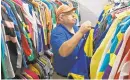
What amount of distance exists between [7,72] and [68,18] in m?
0.59

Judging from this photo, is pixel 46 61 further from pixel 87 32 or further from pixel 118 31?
pixel 118 31

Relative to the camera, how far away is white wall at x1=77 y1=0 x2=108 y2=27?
12.3 ft

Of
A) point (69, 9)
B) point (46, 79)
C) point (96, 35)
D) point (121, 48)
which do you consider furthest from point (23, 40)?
point (121, 48)

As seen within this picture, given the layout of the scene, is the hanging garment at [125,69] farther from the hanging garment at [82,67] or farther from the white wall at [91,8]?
the white wall at [91,8]

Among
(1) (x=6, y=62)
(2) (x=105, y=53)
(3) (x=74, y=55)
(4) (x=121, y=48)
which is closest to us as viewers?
(4) (x=121, y=48)

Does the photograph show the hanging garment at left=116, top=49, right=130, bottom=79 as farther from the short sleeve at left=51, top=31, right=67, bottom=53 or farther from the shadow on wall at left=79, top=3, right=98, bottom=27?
the shadow on wall at left=79, top=3, right=98, bottom=27

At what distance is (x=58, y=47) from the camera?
1.64 meters

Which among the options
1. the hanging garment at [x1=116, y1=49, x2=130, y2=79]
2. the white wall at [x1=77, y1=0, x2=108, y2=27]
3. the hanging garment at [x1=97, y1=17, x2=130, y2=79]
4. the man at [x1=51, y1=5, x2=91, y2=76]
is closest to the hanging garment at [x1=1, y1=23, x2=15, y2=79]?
the man at [x1=51, y1=5, x2=91, y2=76]

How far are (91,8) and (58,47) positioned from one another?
2.27 metres

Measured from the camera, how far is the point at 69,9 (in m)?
1.75

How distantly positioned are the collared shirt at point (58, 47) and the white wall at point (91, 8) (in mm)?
2098

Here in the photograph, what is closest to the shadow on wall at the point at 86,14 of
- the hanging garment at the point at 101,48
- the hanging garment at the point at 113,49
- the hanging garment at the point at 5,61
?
the hanging garment at the point at 5,61

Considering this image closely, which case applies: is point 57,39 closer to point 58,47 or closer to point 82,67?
point 58,47

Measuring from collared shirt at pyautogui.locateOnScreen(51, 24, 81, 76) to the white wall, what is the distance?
210cm
